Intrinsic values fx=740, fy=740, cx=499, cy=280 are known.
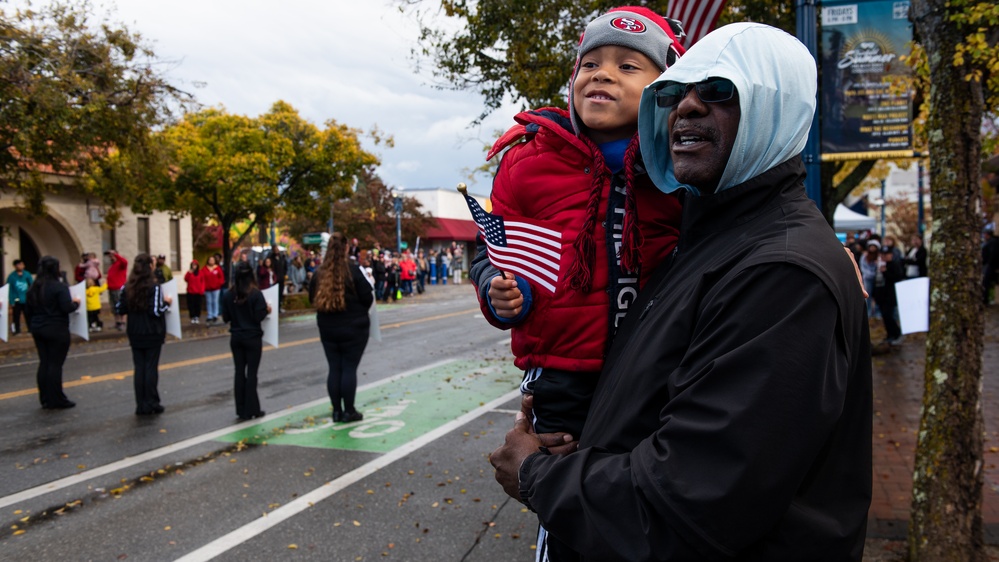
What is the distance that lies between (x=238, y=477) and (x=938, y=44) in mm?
5846

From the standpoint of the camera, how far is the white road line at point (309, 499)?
469cm

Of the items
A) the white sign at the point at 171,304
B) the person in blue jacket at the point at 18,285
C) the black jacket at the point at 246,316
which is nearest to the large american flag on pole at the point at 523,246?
the black jacket at the point at 246,316

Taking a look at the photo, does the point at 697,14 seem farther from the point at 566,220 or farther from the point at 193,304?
the point at 193,304

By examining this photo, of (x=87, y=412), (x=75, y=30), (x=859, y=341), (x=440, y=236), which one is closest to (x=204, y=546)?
(x=859, y=341)

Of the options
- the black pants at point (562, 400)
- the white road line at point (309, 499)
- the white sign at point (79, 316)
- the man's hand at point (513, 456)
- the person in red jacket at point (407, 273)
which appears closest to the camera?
the man's hand at point (513, 456)

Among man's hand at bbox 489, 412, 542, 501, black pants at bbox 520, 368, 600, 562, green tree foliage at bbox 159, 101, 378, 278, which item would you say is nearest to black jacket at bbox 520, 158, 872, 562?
man's hand at bbox 489, 412, 542, 501

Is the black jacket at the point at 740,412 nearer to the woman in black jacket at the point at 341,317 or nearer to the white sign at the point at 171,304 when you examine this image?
the woman in black jacket at the point at 341,317

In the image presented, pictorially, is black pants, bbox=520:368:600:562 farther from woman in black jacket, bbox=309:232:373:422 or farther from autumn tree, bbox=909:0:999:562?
woman in black jacket, bbox=309:232:373:422

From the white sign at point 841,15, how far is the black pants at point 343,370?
6.60 meters

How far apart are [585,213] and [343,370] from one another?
22.2ft

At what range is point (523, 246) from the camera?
2.08 meters

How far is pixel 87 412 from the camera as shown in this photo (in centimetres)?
882

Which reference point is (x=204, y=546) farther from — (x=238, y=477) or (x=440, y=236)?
(x=440, y=236)

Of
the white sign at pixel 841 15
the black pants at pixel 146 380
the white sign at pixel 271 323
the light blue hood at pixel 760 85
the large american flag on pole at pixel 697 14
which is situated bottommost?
the black pants at pixel 146 380
